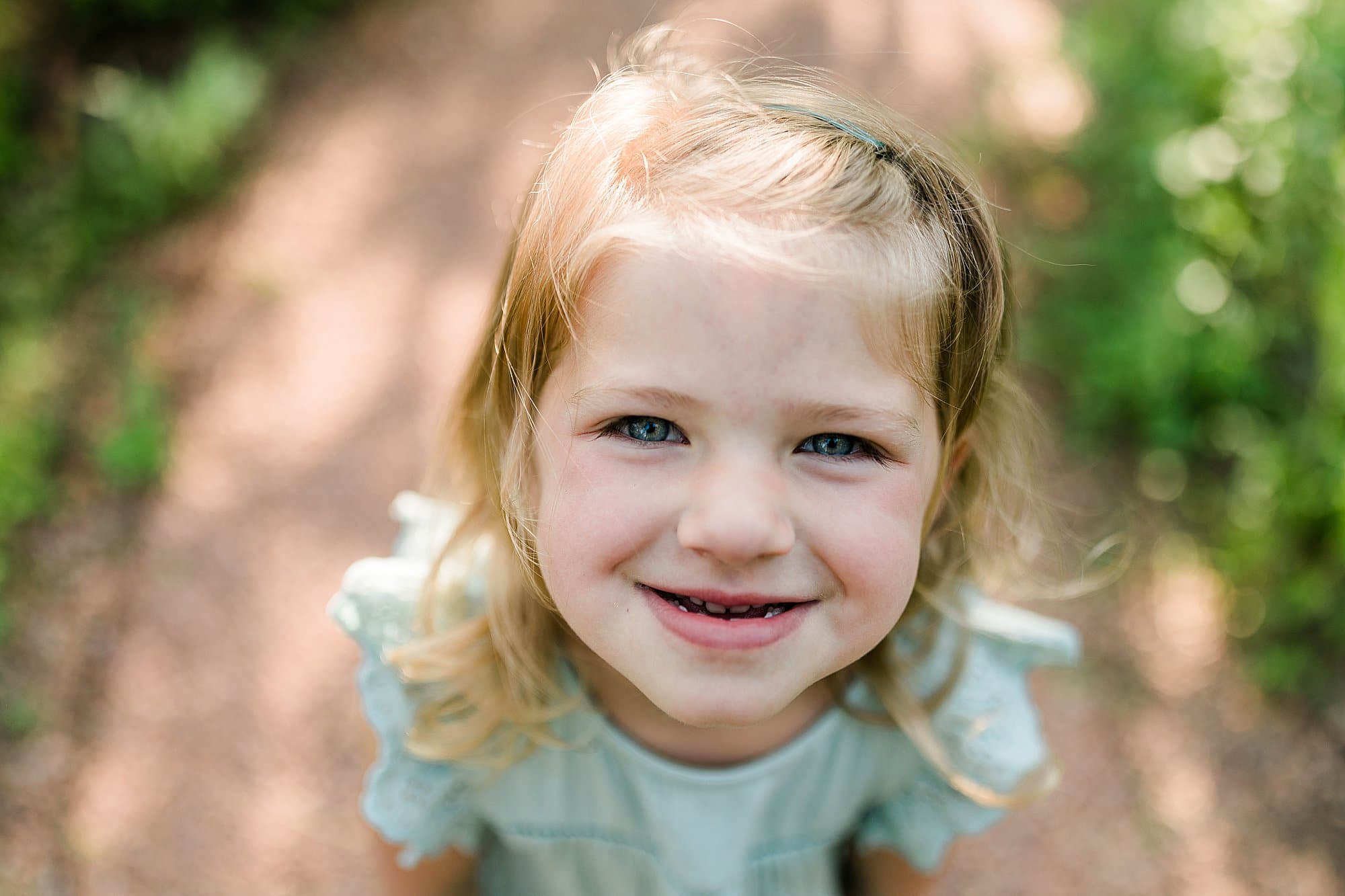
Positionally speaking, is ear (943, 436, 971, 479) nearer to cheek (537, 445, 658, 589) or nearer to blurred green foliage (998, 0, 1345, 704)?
cheek (537, 445, 658, 589)

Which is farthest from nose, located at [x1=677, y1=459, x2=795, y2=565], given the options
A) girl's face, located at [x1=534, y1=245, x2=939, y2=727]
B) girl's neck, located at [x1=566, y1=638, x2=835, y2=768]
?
girl's neck, located at [x1=566, y1=638, x2=835, y2=768]

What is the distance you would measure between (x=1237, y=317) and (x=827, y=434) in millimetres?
2374

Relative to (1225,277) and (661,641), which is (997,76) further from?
(661,641)

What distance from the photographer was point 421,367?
3.61 meters

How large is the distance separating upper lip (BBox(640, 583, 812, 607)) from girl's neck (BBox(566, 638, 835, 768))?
45cm

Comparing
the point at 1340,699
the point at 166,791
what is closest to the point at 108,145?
the point at 166,791

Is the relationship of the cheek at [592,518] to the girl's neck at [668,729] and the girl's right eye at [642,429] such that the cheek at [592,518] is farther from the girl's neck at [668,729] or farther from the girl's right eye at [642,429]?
the girl's neck at [668,729]

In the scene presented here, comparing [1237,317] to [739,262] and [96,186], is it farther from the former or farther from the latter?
[96,186]

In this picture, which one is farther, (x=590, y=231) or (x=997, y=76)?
(x=997, y=76)

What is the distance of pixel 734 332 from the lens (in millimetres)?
1147

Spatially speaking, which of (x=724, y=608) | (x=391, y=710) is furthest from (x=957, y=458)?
(x=391, y=710)

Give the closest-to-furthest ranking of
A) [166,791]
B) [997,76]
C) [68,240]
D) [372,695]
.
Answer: [372,695] → [166,791] → [68,240] → [997,76]

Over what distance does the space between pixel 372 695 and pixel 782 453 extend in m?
0.85

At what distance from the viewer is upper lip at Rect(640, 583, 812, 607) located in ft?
4.04
